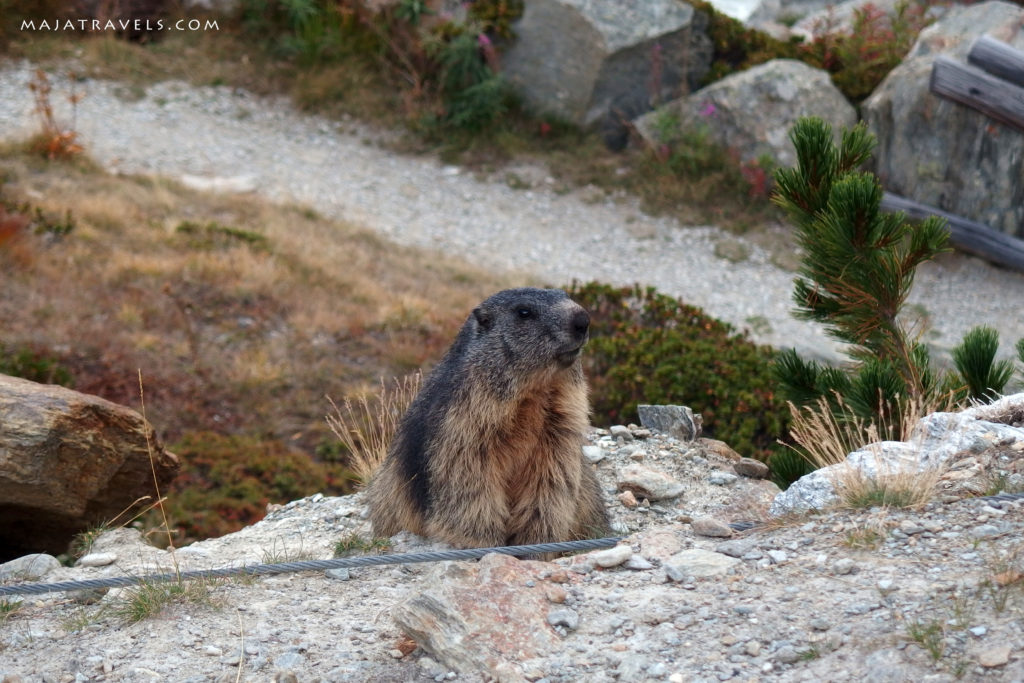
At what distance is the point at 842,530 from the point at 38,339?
9.89 meters

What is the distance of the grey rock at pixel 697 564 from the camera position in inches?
183

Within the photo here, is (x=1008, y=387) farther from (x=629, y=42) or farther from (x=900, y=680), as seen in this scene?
(x=629, y=42)

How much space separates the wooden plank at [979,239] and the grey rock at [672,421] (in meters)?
8.32

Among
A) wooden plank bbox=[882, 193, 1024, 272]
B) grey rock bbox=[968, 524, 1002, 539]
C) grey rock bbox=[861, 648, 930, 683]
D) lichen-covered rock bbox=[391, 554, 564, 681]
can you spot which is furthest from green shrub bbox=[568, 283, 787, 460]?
grey rock bbox=[861, 648, 930, 683]

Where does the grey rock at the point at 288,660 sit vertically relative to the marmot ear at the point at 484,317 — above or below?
below

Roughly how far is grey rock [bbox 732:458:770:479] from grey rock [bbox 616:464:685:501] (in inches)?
20.7

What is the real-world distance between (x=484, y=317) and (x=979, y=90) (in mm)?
11486

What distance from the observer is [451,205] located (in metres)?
17.5

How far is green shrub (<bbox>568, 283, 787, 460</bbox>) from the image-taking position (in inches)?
392

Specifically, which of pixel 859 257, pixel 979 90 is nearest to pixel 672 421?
pixel 859 257

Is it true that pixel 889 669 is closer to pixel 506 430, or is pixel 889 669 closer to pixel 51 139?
pixel 506 430

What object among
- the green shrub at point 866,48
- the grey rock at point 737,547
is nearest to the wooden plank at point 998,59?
the green shrub at point 866,48

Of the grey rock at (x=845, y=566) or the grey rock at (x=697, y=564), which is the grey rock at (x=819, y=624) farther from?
the grey rock at (x=697, y=564)

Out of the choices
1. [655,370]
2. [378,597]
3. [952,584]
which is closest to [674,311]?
[655,370]
